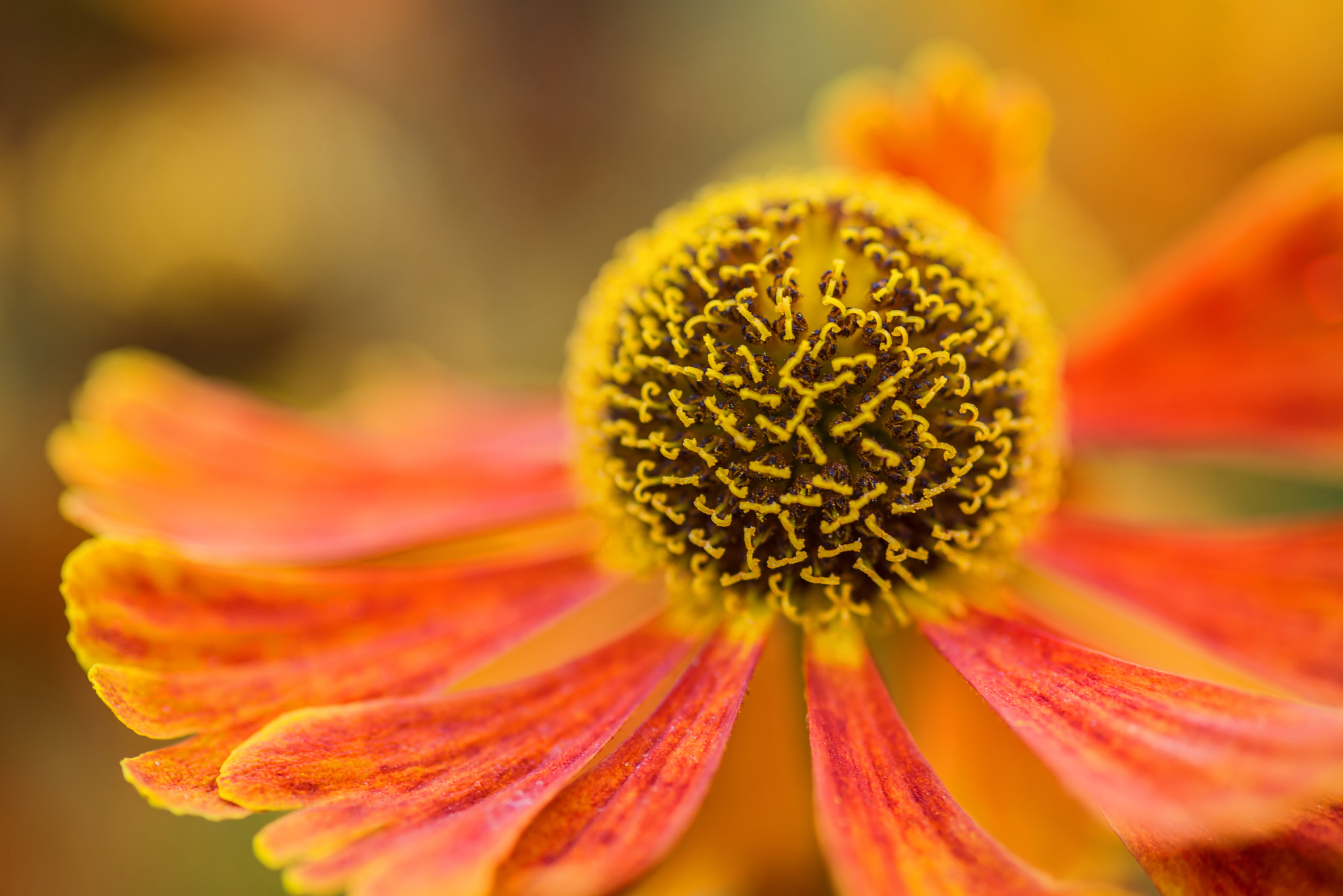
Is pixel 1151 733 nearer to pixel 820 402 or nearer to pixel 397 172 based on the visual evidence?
pixel 820 402

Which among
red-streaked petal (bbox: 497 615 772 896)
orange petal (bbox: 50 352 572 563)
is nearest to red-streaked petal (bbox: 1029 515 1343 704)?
red-streaked petal (bbox: 497 615 772 896)

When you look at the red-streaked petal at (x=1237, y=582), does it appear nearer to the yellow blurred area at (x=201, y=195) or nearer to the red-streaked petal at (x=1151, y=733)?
the red-streaked petal at (x=1151, y=733)

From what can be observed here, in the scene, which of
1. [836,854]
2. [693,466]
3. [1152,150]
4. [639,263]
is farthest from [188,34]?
[836,854]

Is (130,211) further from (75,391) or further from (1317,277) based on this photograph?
(1317,277)

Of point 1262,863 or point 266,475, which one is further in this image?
point 266,475

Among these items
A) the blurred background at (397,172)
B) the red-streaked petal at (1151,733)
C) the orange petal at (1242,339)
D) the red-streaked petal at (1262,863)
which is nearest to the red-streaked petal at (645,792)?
the red-streaked petal at (1151,733)

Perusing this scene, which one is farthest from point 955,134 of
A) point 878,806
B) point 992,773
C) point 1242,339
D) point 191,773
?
point 191,773
